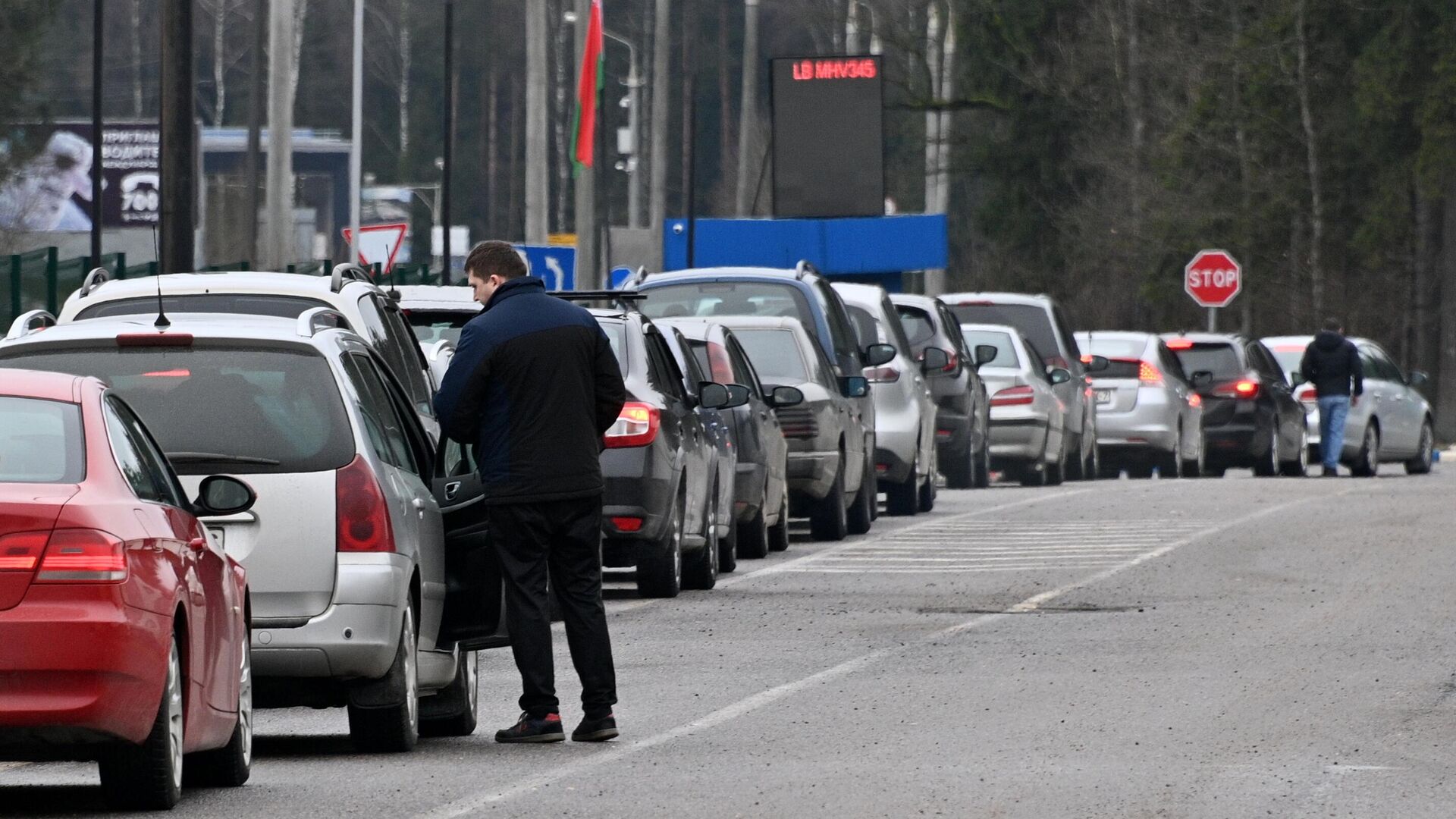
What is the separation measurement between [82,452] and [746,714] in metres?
3.77

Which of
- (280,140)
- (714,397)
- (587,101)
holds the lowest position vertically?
(714,397)

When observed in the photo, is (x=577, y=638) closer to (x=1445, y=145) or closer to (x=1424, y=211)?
(x=1445, y=145)

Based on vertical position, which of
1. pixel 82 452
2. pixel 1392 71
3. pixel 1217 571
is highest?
pixel 1392 71

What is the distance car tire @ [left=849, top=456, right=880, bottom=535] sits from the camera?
76.9ft

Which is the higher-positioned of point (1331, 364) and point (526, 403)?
point (526, 403)

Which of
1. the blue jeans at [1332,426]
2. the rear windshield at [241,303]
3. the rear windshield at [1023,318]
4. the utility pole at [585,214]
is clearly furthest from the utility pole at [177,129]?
the blue jeans at [1332,426]

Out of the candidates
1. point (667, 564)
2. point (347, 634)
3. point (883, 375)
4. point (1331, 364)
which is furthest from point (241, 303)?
point (1331, 364)

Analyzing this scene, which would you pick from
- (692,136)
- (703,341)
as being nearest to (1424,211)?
(692,136)

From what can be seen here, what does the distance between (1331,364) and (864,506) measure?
41.8 feet

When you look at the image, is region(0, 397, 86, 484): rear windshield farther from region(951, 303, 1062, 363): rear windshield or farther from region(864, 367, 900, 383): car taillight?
region(951, 303, 1062, 363): rear windshield

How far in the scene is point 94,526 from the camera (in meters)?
8.08

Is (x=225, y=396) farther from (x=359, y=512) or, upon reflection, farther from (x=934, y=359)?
(x=934, y=359)

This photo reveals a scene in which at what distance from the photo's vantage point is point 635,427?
16.6m

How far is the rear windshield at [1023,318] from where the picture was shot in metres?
32.1
